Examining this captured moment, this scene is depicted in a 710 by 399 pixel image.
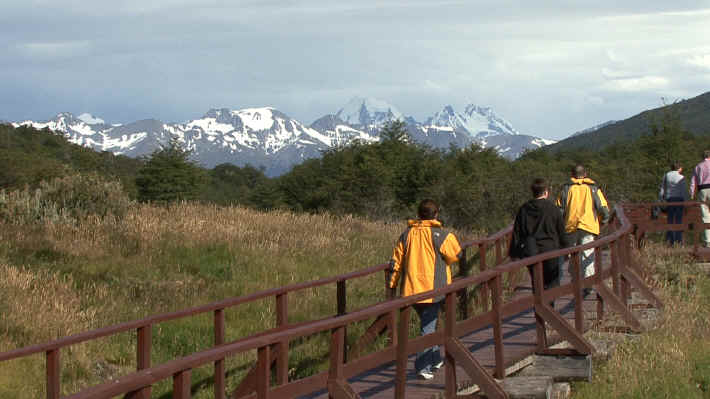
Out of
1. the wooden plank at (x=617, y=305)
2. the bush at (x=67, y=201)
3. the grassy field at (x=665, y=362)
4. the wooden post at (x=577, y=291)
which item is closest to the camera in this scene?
the grassy field at (x=665, y=362)

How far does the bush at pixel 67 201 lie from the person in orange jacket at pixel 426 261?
9192 millimetres

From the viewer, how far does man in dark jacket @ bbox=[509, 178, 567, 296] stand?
32.3 feet

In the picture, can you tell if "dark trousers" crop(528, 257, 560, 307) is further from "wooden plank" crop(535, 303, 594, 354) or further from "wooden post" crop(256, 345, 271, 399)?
"wooden post" crop(256, 345, 271, 399)

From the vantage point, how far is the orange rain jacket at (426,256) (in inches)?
320

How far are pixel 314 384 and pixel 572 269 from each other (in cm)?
411

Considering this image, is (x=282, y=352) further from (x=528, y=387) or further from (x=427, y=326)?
(x=528, y=387)

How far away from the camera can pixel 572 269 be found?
945 centimetres

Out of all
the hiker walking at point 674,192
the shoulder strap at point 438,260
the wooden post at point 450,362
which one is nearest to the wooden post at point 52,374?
the wooden post at point 450,362

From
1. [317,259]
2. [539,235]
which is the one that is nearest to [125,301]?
[317,259]

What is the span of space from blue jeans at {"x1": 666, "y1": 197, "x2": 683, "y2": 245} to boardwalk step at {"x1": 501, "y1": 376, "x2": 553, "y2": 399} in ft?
32.6

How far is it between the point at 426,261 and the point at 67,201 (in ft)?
33.3

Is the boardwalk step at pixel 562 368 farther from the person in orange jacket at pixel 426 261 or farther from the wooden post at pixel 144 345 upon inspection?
the wooden post at pixel 144 345

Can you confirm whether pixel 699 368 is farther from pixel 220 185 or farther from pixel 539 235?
pixel 220 185

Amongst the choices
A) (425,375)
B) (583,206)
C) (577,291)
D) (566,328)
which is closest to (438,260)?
(425,375)
